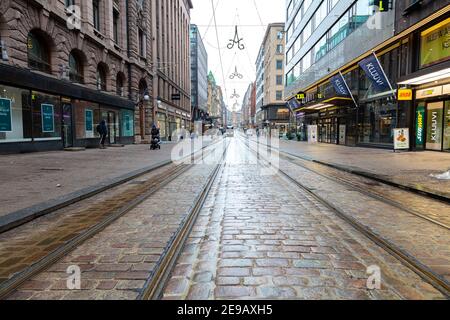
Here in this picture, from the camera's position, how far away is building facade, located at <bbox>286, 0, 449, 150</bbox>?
17109 mm

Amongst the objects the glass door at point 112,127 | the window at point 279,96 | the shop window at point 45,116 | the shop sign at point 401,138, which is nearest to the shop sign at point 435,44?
the shop sign at point 401,138

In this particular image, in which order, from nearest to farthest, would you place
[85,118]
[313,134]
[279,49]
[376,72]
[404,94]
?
[404,94], [376,72], [85,118], [313,134], [279,49]

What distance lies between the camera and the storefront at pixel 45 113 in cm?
1466

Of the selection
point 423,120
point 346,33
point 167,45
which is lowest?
point 423,120

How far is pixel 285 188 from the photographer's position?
8.01 metres

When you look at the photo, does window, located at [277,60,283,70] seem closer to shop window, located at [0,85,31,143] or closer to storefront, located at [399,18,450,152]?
storefront, located at [399,18,450,152]

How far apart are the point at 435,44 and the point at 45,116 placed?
21.4 meters

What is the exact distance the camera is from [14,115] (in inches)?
595

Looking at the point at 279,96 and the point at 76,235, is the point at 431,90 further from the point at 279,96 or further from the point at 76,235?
the point at 279,96

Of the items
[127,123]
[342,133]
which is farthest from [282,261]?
[342,133]
